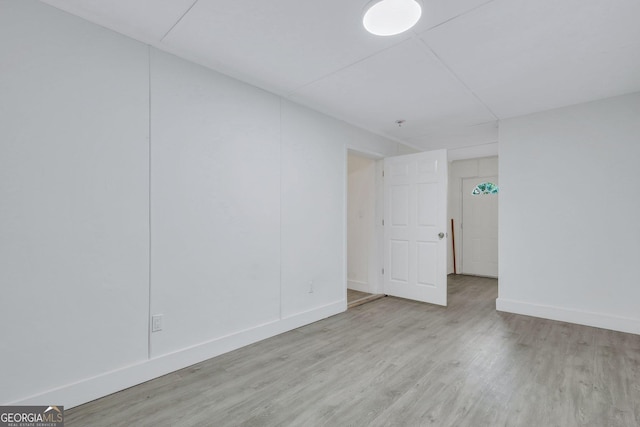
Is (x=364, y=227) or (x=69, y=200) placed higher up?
(x=69, y=200)

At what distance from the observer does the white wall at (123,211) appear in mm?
1667

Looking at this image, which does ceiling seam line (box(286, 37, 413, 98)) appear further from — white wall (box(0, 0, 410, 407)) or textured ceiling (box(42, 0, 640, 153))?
white wall (box(0, 0, 410, 407))

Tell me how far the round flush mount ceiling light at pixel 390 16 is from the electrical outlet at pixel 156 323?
98.5 inches

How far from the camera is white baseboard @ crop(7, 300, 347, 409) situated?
176cm

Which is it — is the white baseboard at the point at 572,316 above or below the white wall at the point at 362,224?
below

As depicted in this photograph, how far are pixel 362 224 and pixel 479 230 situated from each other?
2.98m

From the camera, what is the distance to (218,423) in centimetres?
166

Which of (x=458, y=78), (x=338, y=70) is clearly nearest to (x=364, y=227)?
(x=458, y=78)

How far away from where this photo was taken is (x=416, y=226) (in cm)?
416

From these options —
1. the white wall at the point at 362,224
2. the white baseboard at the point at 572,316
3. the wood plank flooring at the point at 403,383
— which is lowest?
the wood plank flooring at the point at 403,383

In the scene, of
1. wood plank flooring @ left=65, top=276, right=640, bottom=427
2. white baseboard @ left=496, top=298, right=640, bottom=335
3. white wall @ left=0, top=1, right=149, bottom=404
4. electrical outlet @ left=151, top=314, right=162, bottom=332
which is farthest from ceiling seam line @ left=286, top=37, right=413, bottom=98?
white baseboard @ left=496, top=298, right=640, bottom=335

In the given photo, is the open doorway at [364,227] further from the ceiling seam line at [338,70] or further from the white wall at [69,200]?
the white wall at [69,200]

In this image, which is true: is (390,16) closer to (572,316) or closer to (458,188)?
(572,316)

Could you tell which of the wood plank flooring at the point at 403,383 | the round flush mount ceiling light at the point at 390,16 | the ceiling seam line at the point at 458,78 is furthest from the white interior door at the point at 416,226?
the round flush mount ceiling light at the point at 390,16
